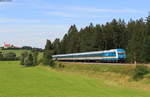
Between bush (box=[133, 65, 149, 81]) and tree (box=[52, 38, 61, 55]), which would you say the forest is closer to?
tree (box=[52, 38, 61, 55])

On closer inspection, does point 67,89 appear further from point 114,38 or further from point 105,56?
point 114,38

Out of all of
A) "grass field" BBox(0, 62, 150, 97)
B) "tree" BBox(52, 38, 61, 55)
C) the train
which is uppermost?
"tree" BBox(52, 38, 61, 55)

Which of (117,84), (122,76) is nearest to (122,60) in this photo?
(122,76)

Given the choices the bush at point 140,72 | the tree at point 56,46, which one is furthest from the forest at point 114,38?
the bush at point 140,72

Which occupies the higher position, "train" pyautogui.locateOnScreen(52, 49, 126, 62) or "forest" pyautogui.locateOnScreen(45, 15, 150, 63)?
"forest" pyautogui.locateOnScreen(45, 15, 150, 63)

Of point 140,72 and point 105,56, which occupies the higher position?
point 105,56

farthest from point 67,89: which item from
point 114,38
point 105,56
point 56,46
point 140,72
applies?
point 56,46

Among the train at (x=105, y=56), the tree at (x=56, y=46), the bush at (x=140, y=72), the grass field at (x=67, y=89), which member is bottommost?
the grass field at (x=67, y=89)

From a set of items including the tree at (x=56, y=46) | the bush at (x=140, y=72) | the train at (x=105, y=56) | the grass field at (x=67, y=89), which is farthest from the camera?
the tree at (x=56, y=46)

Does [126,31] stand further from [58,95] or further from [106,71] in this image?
[58,95]

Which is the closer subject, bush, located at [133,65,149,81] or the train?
bush, located at [133,65,149,81]

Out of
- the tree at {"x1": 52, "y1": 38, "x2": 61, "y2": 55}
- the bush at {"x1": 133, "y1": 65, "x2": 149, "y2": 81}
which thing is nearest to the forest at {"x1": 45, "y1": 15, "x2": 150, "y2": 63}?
the tree at {"x1": 52, "y1": 38, "x2": 61, "y2": 55}

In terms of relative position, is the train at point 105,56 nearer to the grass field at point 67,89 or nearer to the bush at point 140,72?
the grass field at point 67,89

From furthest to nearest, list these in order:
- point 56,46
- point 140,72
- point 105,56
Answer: point 56,46
point 105,56
point 140,72
